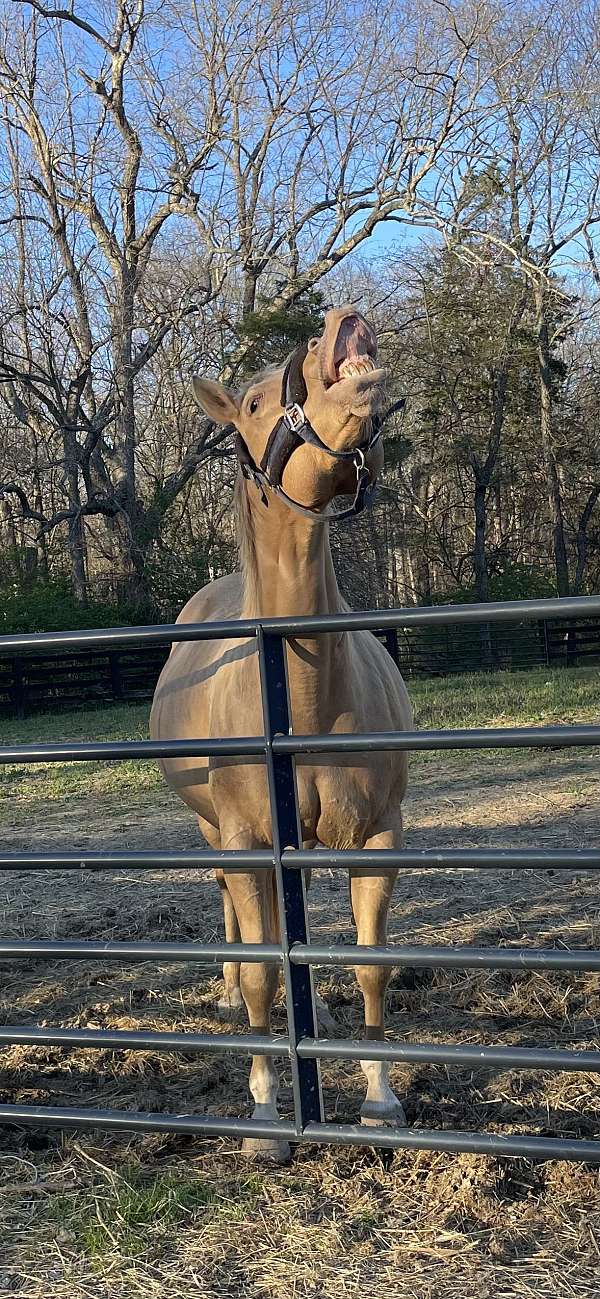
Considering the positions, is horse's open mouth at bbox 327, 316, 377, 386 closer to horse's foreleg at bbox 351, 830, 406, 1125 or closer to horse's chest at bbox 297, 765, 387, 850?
horse's chest at bbox 297, 765, 387, 850

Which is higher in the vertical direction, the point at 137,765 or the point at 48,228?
the point at 48,228

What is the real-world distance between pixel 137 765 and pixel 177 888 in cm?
484

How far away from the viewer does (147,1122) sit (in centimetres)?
258

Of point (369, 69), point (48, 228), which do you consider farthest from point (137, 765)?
point (369, 69)

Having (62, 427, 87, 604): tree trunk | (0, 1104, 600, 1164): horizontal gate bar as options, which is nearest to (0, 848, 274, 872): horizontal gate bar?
(0, 1104, 600, 1164): horizontal gate bar

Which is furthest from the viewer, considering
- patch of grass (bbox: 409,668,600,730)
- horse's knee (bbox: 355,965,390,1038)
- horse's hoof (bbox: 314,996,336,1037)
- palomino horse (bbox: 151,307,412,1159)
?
patch of grass (bbox: 409,668,600,730)

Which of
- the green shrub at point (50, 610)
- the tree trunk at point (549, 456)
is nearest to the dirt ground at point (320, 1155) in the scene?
the green shrub at point (50, 610)

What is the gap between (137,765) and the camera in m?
10.7

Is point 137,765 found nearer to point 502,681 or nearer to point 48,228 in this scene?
point 502,681

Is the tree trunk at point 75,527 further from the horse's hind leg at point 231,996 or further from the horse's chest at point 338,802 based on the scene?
the horse's chest at point 338,802

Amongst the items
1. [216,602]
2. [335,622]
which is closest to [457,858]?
[335,622]

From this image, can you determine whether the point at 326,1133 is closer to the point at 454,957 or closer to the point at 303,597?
the point at 454,957

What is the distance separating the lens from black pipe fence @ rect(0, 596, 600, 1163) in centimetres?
224

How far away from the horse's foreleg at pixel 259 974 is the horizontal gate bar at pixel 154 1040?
0.44 m
